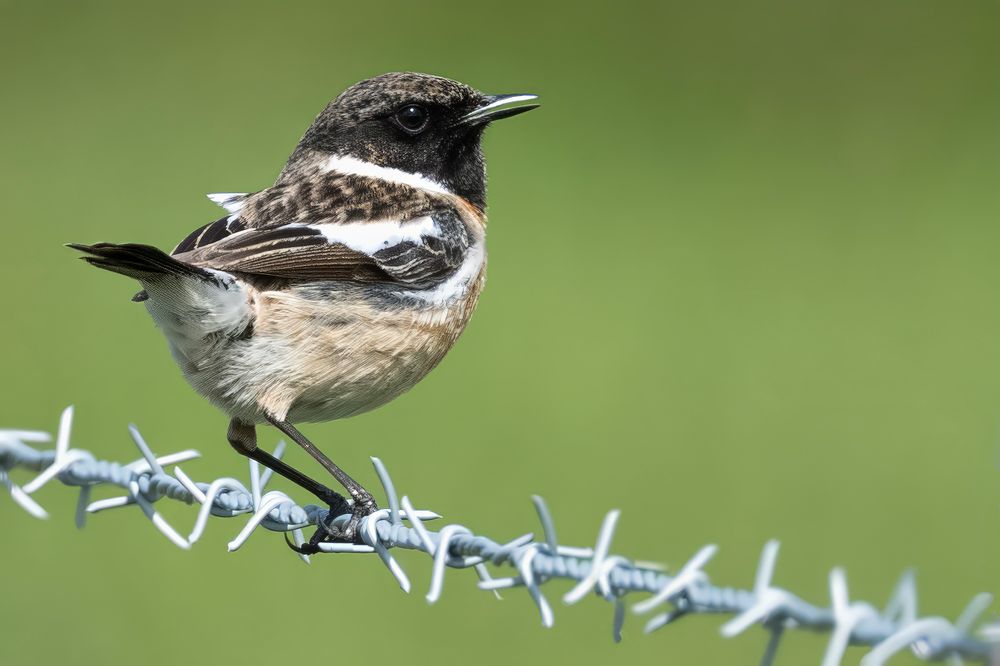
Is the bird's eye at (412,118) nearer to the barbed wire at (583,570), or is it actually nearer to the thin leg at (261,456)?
the thin leg at (261,456)

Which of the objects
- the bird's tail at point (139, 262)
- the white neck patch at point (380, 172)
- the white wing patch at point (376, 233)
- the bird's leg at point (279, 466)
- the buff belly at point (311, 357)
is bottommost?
the bird's leg at point (279, 466)

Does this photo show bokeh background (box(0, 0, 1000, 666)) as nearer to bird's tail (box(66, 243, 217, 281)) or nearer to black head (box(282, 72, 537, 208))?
black head (box(282, 72, 537, 208))

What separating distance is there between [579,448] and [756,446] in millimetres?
928

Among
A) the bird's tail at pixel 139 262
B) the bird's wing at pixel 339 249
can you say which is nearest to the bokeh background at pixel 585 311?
the bird's wing at pixel 339 249

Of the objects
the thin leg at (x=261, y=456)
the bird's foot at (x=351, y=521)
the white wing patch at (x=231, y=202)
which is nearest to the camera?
the bird's foot at (x=351, y=521)

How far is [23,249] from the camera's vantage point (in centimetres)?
787

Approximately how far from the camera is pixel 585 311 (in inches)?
302

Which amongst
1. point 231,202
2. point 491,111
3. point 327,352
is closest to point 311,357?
point 327,352

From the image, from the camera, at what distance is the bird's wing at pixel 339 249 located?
130 inches

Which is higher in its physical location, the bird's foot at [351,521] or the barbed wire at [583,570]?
the barbed wire at [583,570]

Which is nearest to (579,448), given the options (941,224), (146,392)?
(146,392)

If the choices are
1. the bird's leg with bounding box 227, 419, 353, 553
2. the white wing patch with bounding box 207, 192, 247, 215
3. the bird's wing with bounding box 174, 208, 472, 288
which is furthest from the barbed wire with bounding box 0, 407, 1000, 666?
the white wing patch with bounding box 207, 192, 247, 215

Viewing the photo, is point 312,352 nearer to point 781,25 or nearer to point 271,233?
point 271,233

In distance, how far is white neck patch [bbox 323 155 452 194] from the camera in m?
3.98
